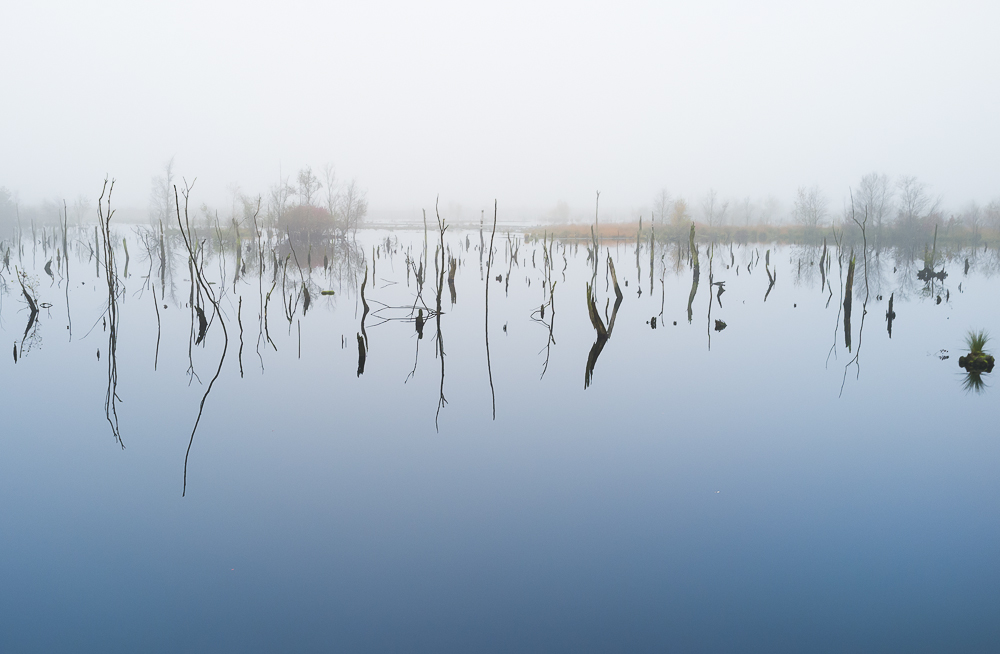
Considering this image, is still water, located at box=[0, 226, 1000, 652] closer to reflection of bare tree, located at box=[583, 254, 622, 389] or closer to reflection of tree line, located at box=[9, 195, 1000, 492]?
reflection of bare tree, located at box=[583, 254, 622, 389]

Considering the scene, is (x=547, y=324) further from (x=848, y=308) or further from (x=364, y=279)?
(x=848, y=308)

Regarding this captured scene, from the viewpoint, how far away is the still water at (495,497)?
3.01m

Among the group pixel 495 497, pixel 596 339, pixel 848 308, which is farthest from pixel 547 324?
pixel 495 497

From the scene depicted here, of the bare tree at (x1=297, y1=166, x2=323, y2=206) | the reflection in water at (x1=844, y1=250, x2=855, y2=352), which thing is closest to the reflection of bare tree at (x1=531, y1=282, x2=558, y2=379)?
the reflection in water at (x1=844, y1=250, x2=855, y2=352)

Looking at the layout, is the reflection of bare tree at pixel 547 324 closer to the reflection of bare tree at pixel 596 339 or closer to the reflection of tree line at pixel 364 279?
the reflection of tree line at pixel 364 279

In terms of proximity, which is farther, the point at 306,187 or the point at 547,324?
the point at 306,187

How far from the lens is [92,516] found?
3.97 metres

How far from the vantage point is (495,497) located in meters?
4.35

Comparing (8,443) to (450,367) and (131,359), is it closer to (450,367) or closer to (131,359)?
(131,359)

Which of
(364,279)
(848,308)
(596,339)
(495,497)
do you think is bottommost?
(495,497)

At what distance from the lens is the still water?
119 inches

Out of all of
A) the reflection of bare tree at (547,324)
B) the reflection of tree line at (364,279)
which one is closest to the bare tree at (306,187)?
the reflection of tree line at (364,279)

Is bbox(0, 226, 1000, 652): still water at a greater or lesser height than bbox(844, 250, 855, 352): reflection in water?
lesser

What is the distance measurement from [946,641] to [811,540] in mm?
884
